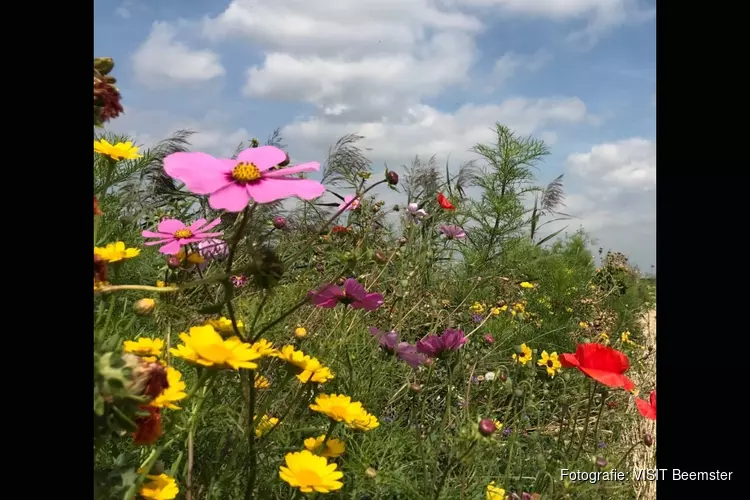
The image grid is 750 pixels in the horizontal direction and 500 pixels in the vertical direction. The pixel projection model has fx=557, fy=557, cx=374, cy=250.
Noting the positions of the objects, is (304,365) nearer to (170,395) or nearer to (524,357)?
(170,395)

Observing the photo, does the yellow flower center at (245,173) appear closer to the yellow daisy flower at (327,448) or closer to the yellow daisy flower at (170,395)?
the yellow daisy flower at (170,395)

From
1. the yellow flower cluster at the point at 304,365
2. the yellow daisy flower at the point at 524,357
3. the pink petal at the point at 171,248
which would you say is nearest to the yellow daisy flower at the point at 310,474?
the yellow flower cluster at the point at 304,365

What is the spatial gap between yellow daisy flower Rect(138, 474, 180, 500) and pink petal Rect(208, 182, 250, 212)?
24 cm

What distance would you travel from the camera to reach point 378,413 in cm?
118

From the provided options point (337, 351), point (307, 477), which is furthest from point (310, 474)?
point (337, 351)

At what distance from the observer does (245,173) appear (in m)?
0.45

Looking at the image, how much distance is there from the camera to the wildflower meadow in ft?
1.54

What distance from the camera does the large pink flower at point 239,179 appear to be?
0.42 metres

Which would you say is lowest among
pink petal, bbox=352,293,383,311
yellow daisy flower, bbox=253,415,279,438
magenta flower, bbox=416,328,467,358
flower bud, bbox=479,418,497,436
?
yellow daisy flower, bbox=253,415,279,438

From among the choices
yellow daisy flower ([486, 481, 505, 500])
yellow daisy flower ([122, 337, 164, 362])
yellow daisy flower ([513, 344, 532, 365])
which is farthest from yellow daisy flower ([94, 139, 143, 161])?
yellow daisy flower ([513, 344, 532, 365])

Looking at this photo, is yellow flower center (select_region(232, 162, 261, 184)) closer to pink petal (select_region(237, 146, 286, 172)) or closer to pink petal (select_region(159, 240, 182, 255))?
pink petal (select_region(237, 146, 286, 172))

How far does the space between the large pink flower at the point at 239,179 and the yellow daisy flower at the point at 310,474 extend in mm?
257
